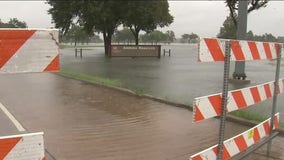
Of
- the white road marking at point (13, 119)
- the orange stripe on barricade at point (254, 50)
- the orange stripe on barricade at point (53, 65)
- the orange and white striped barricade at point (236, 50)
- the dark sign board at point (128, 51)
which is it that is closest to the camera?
the orange stripe on barricade at point (53, 65)

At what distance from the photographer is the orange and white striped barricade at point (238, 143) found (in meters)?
Result: 4.47

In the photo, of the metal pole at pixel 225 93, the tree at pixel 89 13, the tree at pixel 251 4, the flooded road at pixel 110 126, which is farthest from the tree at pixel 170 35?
the metal pole at pixel 225 93

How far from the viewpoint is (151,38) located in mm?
128625

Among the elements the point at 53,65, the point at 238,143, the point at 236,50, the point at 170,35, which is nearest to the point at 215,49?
the point at 236,50

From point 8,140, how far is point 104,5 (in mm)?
35877

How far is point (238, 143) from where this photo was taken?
17.1 ft

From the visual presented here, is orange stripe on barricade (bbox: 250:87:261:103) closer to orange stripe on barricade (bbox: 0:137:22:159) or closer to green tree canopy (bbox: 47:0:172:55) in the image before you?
orange stripe on barricade (bbox: 0:137:22:159)

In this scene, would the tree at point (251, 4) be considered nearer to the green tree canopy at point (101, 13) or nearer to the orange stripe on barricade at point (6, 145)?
the green tree canopy at point (101, 13)

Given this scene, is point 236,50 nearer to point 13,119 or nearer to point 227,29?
point 13,119

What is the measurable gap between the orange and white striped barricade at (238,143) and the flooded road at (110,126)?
0.40 metres

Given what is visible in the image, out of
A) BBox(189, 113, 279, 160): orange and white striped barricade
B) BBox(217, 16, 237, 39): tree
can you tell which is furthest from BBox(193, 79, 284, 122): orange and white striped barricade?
BBox(217, 16, 237, 39): tree

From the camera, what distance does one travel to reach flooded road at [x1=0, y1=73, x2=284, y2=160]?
6.29m

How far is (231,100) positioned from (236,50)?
24.0 inches

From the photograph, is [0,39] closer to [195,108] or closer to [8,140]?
[8,140]
